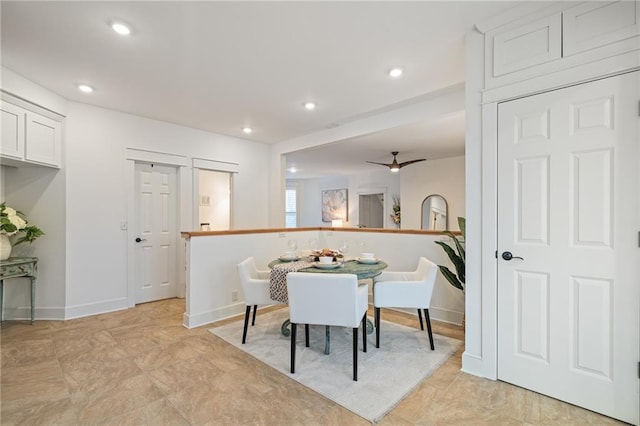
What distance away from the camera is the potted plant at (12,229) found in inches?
123

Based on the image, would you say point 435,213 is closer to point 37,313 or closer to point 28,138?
point 28,138

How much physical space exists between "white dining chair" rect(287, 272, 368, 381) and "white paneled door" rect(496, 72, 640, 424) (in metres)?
1.07

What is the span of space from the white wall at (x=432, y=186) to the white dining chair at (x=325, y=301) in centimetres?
480

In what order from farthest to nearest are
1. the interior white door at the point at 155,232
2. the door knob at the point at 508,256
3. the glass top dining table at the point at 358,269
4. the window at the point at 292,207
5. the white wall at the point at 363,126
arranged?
the window at the point at 292,207 < the interior white door at the point at 155,232 < the white wall at the point at 363,126 < the glass top dining table at the point at 358,269 < the door knob at the point at 508,256

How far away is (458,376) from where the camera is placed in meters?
2.30

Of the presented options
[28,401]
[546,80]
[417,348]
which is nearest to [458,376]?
[417,348]

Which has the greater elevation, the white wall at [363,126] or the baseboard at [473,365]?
the white wall at [363,126]

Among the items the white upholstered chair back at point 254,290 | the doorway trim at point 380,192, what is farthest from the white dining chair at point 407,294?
the doorway trim at point 380,192

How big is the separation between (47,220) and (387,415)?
13.9 feet

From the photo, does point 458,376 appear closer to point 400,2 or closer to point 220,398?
point 220,398

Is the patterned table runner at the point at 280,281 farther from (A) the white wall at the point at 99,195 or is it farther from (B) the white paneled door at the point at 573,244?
(A) the white wall at the point at 99,195

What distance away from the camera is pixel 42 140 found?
3.31 m

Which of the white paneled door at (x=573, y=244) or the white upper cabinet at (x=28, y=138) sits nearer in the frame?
the white paneled door at (x=573, y=244)

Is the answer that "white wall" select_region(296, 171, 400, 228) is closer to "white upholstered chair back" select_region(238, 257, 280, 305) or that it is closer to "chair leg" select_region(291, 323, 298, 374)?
"white upholstered chair back" select_region(238, 257, 280, 305)
